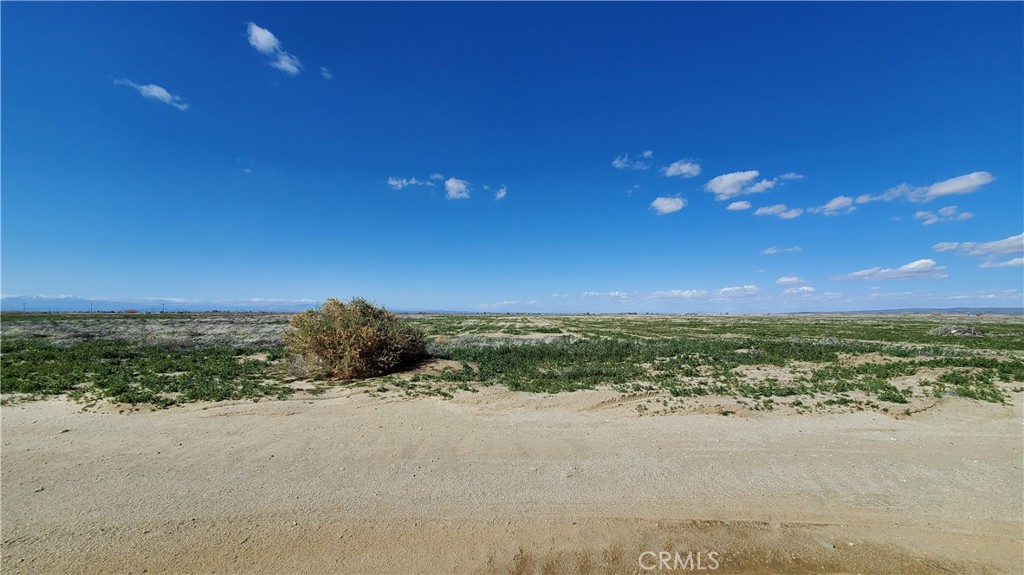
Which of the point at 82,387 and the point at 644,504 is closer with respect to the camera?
the point at 644,504

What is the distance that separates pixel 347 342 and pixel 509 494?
11053 mm

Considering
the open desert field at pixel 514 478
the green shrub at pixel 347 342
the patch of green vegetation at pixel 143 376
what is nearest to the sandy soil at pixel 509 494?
the open desert field at pixel 514 478

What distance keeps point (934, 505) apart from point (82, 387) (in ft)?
66.1

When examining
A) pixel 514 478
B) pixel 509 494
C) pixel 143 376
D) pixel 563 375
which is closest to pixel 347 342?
pixel 143 376

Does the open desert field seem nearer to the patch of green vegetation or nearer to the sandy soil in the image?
the sandy soil

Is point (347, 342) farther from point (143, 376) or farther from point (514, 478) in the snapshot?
point (514, 478)

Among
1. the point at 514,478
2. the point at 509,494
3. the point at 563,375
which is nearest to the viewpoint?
the point at 509,494

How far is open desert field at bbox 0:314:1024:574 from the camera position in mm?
4691

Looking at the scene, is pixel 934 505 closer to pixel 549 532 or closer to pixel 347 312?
pixel 549 532

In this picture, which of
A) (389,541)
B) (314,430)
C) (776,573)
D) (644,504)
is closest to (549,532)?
(644,504)

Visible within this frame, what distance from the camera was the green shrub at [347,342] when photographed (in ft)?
49.6

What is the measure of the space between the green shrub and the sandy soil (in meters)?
5.44

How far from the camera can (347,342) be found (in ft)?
49.8

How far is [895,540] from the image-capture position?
4945 millimetres
